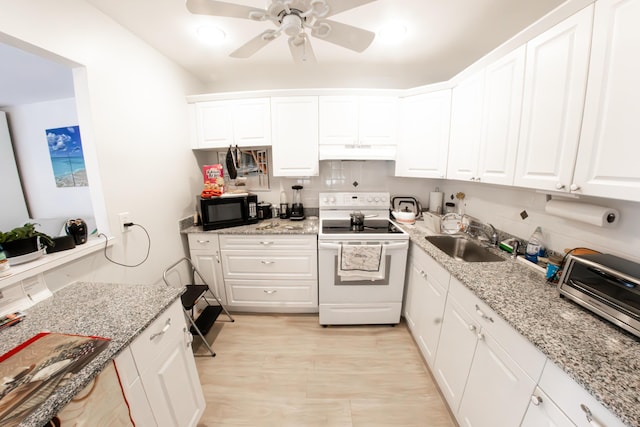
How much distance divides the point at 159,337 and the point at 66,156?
3230 mm

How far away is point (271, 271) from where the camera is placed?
6.85ft

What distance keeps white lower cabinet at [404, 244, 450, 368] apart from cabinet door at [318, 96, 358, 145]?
1.23m

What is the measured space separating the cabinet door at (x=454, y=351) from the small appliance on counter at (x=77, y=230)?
2233mm

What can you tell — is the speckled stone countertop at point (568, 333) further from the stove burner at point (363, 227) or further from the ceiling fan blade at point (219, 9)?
the ceiling fan blade at point (219, 9)

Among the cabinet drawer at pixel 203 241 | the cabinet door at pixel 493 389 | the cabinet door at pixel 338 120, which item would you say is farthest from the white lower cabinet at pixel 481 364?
the cabinet drawer at pixel 203 241

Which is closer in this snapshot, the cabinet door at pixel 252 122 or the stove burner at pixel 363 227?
the stove burner at pixel 363 227

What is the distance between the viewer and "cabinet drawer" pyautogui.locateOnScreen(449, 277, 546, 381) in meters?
0.78

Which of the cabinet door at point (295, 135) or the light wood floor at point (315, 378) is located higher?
the cabinet door at point (295, 135)

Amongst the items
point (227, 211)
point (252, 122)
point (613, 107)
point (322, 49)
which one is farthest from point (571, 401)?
point (252, 122)

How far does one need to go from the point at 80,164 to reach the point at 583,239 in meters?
4.81

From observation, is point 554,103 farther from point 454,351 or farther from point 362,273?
point 362,273

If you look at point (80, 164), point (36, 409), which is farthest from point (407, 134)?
point (80, 164)

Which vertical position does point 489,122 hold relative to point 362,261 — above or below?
above

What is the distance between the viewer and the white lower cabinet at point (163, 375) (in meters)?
0.83
